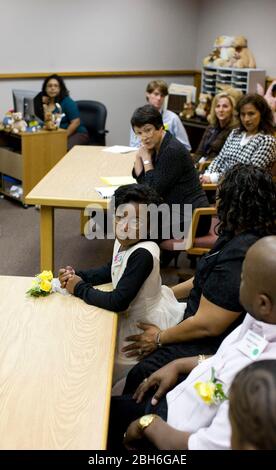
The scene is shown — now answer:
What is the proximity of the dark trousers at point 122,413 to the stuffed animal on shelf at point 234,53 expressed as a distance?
527cm

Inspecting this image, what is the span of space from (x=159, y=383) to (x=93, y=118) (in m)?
4.68

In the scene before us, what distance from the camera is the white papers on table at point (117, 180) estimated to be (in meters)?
3.54

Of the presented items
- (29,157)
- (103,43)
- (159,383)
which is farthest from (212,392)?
(103,43)

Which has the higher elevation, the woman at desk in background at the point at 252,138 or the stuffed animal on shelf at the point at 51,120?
the woman at desk in background at the point at 252,138

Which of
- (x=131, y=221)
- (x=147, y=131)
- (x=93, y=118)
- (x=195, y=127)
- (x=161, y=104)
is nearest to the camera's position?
(x=131, y=221)

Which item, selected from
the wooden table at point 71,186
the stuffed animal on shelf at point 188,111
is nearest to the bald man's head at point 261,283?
the wooden table at point 71,186

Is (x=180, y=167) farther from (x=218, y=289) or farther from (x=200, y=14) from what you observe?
(x=200, y=14)

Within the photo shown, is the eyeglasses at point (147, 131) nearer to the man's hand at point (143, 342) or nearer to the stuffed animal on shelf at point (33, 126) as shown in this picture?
the man's hand at point (143, 342)

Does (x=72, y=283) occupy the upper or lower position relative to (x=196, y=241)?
upper

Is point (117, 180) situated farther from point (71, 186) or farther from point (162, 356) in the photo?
point (162, 356)

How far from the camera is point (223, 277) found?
5.81 feet

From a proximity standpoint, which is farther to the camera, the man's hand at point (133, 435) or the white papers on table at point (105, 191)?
the white papers on table at point (105, 191)

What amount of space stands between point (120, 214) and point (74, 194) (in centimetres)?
120

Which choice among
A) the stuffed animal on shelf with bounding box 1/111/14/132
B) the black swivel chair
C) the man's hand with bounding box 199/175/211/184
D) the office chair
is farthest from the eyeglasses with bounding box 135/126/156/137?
the black swivel chair
